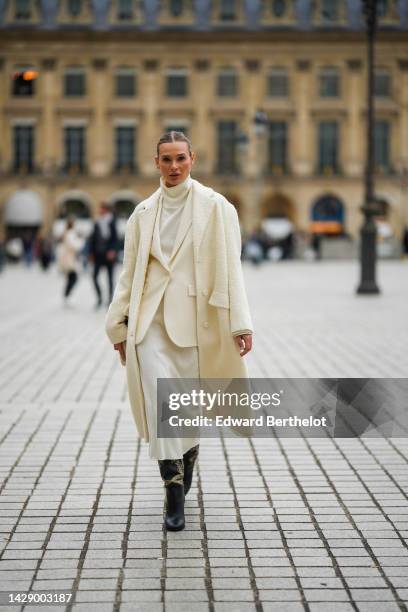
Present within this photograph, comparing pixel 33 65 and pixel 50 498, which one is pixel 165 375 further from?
pixel 33 65

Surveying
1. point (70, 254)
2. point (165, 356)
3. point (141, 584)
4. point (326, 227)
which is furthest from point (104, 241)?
point (326, 227)

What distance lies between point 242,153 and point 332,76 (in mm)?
6837

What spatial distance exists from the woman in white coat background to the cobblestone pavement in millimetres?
432

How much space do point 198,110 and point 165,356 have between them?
54943 mm

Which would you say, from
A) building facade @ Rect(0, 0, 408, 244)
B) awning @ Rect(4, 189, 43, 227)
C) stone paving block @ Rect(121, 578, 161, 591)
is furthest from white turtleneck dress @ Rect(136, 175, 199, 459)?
awning @ Rect(4, 189, 43, 227)

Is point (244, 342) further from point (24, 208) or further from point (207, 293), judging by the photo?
point (24, 208)

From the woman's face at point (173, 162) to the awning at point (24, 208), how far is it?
53859mm

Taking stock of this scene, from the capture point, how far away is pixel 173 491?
16.1ft

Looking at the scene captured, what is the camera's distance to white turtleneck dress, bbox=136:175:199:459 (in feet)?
16.0

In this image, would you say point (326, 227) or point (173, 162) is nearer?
point (173, 162)

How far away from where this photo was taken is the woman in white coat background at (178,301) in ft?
16.1

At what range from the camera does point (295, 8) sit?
2349 inches

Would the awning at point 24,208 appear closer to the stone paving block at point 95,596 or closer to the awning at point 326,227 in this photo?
the awning at point 326,227

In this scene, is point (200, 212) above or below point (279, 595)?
above
